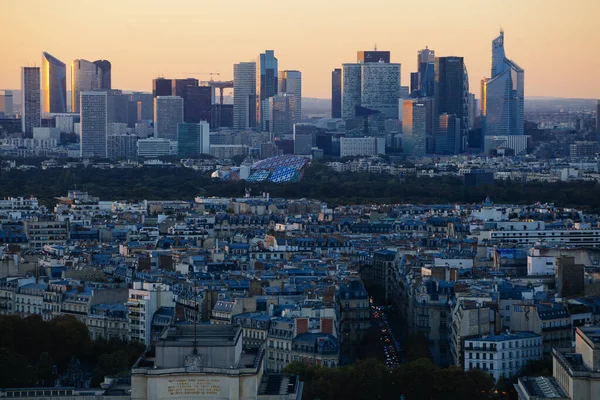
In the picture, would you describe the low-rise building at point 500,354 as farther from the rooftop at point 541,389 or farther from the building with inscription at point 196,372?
the building with inscription at point 196,372

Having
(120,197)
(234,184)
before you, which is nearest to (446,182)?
(234,184)

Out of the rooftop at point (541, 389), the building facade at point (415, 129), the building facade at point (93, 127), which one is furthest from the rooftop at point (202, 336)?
the building facade at point (415, 129)

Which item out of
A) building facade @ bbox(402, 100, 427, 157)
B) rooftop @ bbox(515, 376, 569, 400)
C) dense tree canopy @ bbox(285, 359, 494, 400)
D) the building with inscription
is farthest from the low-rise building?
building facade @ bbox(402, 100, 427, 157)

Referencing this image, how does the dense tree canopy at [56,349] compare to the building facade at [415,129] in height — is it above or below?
below

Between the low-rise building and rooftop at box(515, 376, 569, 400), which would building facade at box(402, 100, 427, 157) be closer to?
the low-rise building

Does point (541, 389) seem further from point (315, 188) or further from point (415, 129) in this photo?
point (415, 129)

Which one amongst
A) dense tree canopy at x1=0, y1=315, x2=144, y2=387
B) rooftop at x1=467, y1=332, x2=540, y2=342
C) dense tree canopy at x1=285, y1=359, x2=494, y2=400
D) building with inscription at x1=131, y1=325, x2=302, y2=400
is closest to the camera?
building with inscription at x1=131, y1=325, x2=302, y2=400

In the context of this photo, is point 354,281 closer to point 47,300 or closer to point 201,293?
point 201,293

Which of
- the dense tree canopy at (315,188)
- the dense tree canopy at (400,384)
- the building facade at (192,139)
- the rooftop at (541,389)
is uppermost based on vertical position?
the building facade at (192,139)
